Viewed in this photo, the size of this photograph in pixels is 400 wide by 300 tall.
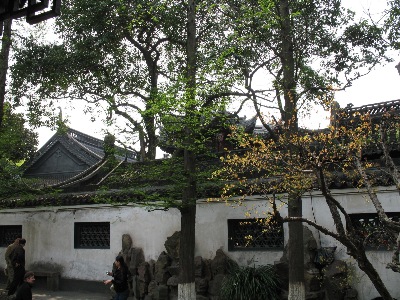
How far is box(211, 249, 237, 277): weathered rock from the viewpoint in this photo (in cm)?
1022

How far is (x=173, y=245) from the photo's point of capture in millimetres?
10992

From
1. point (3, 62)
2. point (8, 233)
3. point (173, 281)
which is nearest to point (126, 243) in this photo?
point (173, 281)

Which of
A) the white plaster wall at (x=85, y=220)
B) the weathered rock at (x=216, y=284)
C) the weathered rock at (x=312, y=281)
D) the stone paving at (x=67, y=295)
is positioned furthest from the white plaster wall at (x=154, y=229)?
the weathered rock at (x=312, y=281)

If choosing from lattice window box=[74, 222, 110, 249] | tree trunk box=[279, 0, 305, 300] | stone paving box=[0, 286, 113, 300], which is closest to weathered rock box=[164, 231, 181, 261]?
stone paving box=[0, 286, 113, 300]

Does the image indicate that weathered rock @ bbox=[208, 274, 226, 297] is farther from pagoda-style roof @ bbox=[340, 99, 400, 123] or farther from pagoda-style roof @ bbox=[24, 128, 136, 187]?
pagoda-style roof @ bbox=[24, 128, 136, 187]

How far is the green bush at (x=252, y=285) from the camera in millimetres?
9047

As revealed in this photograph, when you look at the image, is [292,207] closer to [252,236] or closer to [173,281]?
[252,236]

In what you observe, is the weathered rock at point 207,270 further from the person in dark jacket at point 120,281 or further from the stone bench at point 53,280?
the stone bench at point 53,280

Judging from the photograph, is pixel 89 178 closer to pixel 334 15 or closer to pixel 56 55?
pixel 56 55

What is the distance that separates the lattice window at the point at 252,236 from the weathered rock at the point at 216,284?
78cm

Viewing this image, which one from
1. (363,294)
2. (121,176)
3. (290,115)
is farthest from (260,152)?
(121,176)

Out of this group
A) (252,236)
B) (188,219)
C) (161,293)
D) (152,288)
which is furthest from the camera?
(152,288)

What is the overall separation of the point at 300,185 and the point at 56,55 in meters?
10.1

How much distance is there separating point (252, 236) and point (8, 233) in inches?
350
